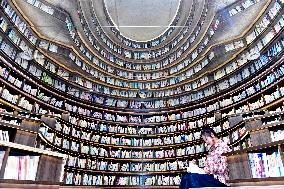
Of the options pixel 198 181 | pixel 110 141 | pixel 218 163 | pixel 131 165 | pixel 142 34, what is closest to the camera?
pixel 198 181

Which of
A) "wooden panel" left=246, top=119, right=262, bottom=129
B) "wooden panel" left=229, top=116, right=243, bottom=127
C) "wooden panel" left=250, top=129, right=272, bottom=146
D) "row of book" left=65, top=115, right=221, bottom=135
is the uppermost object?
"row of book" left=65, top=115, right=221, bottom=135

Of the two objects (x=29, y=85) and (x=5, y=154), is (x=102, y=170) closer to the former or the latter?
(x=29, y=85)

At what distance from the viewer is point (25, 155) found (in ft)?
6.10

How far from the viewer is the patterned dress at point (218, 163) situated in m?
2.47

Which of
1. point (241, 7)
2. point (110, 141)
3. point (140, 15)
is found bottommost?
point (110, 141)

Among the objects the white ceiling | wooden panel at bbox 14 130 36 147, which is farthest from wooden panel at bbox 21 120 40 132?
the white ceiling

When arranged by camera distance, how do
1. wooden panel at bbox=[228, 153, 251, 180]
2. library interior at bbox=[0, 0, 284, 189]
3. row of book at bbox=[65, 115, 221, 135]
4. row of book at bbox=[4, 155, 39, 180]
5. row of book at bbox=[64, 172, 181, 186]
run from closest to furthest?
1. row of book at bbox=[4, 155, 39, 180]
2. wooden panel at bbox=[228, 153, 251, 180]
3. library interior at bbox=[0, 0, 284, 189]
4. row of book at bbox=[64, 172, 181, 186]
5. row of book at bbox=[65, 115, 221, 135]

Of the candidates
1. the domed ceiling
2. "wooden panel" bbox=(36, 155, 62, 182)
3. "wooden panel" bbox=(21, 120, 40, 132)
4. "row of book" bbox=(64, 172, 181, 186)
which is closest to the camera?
"wooden panel" bbox=(36, 155, 62, 182)

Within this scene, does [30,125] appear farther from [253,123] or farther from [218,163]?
[253,123]

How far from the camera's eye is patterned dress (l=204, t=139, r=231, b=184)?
97.3 inches

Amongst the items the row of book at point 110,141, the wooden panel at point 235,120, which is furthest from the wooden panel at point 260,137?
the row of book at point 110,141

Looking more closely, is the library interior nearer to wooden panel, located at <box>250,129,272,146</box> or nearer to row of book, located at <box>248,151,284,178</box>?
wooden panel, located at <box>250,129,272,146</box>

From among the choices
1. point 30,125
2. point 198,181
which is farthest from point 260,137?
point 30,125

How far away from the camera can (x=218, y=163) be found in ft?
8.24
